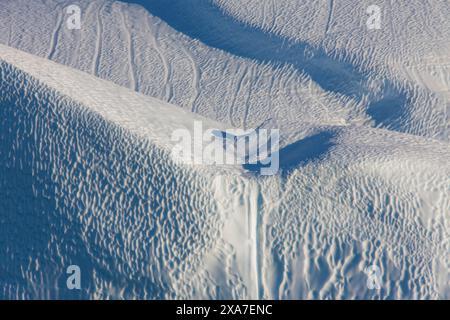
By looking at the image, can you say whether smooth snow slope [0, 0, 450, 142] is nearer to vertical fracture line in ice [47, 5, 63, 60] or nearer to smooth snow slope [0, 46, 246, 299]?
vertical fracture line in ice [47, 5, 63, 60]

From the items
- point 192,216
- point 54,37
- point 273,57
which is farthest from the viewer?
point 54,37

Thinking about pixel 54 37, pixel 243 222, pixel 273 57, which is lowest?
pixel 243 222

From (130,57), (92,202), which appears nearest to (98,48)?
(130,57)

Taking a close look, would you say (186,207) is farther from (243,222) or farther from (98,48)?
(98,48)

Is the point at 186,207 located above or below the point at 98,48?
below

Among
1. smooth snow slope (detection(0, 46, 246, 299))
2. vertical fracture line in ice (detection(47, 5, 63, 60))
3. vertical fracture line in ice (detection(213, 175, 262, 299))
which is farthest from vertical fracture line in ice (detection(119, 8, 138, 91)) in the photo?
vertical fracture line in ice (detection(213, 175, 262, 299))

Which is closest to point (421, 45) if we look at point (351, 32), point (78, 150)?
point (351, 32)
